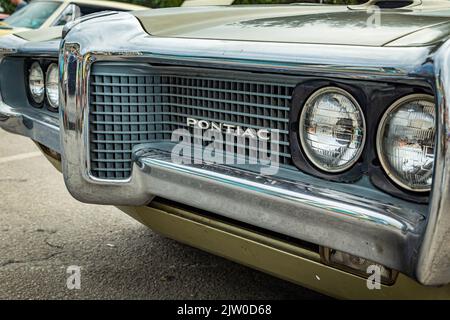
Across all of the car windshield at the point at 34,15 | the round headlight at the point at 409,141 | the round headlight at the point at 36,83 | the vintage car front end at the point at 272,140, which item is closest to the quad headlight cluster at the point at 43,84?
the round headlight at the point at 36,83

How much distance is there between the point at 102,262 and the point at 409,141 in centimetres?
177

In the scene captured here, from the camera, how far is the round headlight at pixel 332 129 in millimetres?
1492

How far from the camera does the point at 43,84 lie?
2492 millimetres

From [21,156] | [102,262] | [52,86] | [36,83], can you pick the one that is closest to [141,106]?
[52,86]

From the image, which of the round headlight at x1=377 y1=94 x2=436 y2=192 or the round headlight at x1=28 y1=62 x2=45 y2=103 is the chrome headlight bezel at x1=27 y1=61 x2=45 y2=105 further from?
the round headlight at x1=377 y1=94 x2=436 y2=192

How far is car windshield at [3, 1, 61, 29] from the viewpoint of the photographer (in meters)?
8.20

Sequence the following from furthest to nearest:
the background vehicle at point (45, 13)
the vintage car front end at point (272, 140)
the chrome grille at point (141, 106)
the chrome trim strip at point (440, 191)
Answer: the background vehicle at point (45, 13), the chrome grille at point (141, 106), the vintage car front end at point (272, 140), the chrome trim strip at point (440, 191)

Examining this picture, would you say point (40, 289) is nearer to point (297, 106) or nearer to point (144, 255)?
point (144, 255)

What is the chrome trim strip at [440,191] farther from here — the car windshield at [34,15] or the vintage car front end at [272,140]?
the car windshield at [34,15]

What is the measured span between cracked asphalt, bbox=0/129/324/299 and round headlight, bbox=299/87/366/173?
102 centimetres

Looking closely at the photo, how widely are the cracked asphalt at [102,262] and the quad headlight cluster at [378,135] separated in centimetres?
104

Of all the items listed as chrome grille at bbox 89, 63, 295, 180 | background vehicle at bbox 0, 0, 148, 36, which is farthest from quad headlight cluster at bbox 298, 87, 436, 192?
background vehicle at bbox 0, 0, 148, 36

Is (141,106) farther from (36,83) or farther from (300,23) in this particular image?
(36,83)
